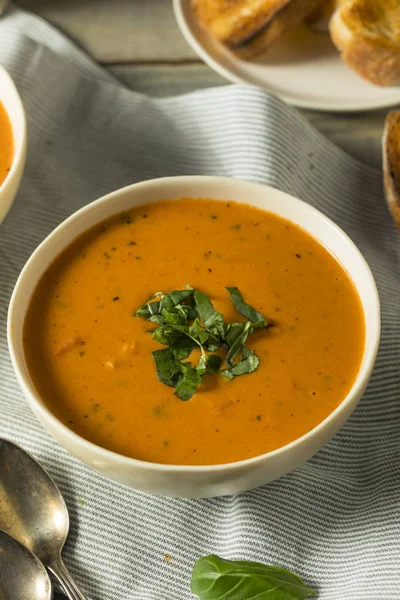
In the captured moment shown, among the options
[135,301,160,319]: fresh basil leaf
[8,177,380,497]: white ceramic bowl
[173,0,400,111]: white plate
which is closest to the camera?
[8,177,380,497]: white ceramic bowl

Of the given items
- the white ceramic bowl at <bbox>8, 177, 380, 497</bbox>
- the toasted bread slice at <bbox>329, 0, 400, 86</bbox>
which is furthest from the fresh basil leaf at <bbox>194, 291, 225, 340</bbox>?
the toasted bread slice at <bbox>329, 0, 400, 86</bbox>

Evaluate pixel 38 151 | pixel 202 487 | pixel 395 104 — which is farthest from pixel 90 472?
pixel 395 104

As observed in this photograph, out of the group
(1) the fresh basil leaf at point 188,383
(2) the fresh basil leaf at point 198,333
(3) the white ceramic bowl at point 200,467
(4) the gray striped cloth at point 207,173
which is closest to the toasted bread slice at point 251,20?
(4) the gray striped cloth at point 207,173

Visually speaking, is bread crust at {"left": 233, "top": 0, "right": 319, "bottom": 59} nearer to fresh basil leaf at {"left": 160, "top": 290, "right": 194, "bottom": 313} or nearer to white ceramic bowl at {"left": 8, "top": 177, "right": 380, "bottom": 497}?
white ceramic bowl at {"left": 8, "top": 177, "right": 380, "bottom": 497}

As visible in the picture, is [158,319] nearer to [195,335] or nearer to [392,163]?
[195,335]

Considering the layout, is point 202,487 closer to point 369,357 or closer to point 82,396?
point 82,396
